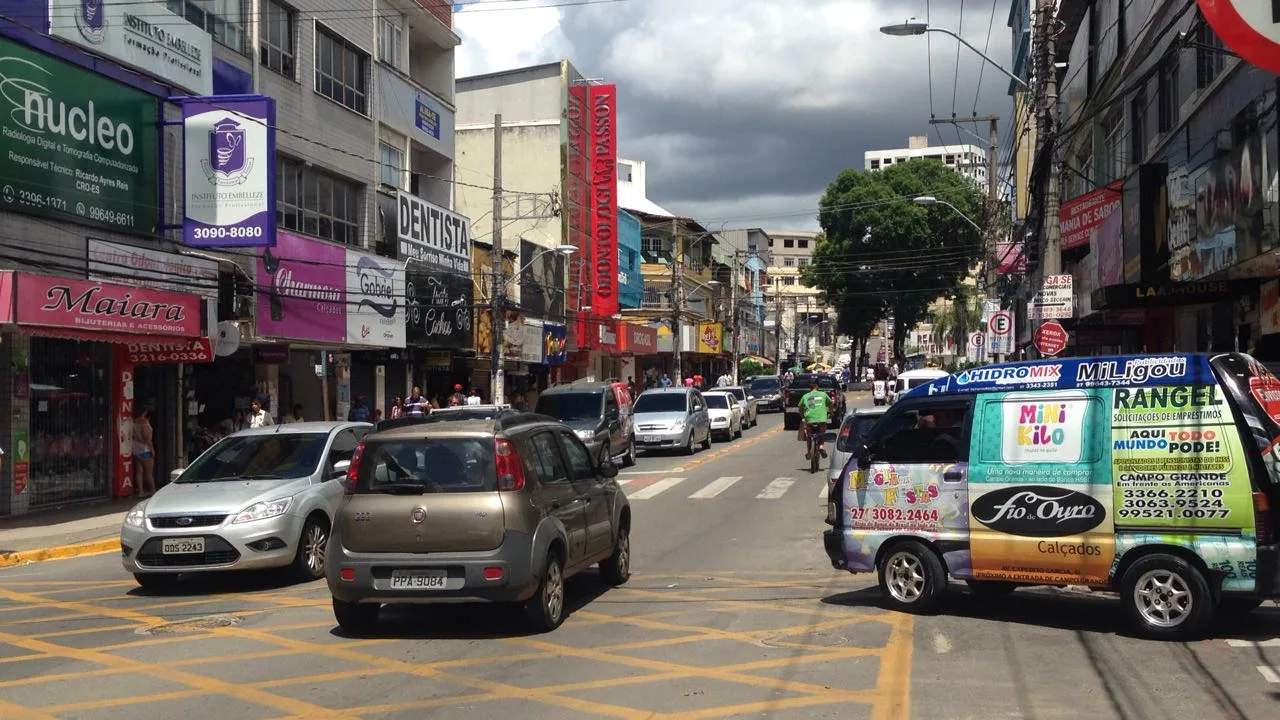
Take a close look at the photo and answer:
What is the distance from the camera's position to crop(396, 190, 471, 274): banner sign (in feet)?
103

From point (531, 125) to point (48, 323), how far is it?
33.6m

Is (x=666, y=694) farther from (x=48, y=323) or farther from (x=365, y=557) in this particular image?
(x=48, y=323)

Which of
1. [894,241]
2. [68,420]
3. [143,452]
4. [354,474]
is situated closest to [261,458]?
[354,474]

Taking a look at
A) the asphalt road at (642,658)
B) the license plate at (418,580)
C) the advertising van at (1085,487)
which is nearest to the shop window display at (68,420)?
the asphalt road at (642,658)

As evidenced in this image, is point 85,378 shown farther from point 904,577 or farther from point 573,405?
point 904,577

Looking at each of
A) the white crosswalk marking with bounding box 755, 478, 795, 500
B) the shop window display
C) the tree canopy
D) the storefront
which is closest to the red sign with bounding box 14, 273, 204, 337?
the storefront

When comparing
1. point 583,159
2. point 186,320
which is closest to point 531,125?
point 583,159

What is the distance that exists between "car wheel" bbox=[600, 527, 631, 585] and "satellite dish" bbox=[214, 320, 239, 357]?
13092mm

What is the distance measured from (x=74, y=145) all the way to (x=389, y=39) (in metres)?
14.4

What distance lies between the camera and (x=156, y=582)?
39.7ft

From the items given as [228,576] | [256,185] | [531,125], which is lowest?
[228,576]

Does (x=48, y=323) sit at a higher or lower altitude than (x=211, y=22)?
lower

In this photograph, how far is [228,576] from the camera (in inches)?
499

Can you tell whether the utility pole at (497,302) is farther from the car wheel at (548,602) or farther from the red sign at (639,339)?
the red sign at (639,339)
